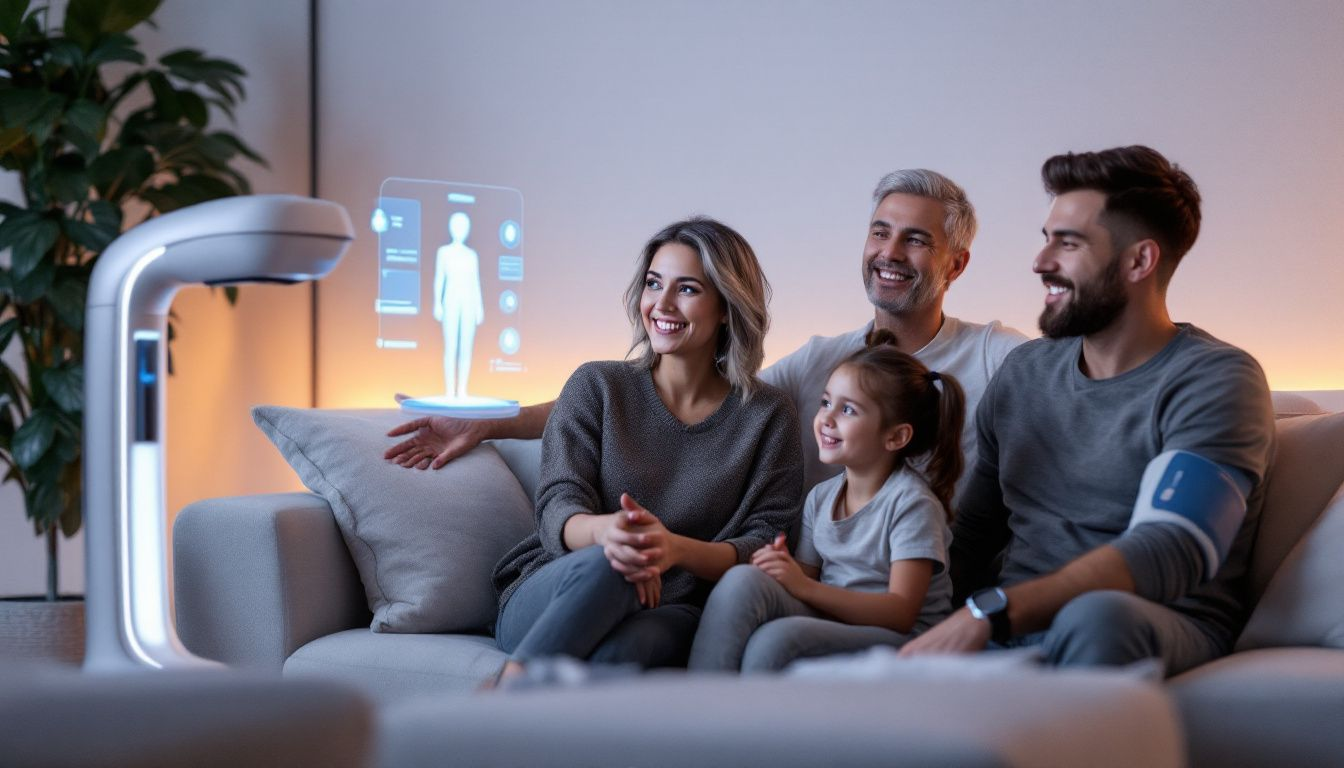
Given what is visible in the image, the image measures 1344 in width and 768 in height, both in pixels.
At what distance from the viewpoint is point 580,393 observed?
2.25 meters

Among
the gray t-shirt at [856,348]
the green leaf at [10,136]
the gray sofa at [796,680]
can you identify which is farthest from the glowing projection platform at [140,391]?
the green leaf at [10,136]

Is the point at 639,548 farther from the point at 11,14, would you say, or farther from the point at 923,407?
the point at 11,14

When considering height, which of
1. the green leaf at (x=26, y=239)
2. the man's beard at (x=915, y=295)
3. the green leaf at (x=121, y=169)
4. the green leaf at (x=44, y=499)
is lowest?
the green leaf at (x=44, y=499)

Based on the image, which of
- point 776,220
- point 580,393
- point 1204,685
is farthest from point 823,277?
point 1204,685

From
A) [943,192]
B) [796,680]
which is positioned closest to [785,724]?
[796,680]

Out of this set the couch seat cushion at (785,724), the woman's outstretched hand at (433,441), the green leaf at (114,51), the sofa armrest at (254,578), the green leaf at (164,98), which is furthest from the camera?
the green leaf at (164,98)

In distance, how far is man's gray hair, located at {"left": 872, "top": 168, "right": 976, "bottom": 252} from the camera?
252 centimetres

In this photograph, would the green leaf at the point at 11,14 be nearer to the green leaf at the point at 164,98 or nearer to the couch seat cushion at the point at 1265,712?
the green leaf at the point at 164,98

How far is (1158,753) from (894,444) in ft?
3.41

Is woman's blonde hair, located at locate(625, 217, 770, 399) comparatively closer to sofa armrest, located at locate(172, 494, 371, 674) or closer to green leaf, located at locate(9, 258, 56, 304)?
sofa armrest, located at locate(172, 494, 371, 674)

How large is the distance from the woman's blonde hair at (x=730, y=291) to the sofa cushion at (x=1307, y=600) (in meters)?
0.89

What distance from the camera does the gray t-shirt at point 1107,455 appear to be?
68.6 inches

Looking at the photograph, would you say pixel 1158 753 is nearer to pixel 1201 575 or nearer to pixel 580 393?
pixel 1201 575

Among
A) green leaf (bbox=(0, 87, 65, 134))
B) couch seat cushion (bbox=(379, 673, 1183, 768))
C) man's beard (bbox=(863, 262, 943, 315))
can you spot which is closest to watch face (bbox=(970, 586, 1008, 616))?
couch seat cushion (bbox=(379, 673, 1183, 768))
